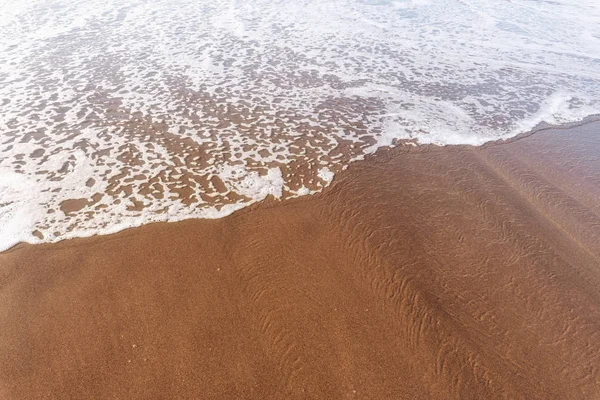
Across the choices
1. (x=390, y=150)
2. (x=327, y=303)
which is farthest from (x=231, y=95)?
(x=327, y=303)

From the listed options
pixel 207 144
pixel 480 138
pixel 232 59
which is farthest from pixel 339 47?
pixel 207 144

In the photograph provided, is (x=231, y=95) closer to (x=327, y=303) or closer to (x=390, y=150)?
(x=390, y=150)

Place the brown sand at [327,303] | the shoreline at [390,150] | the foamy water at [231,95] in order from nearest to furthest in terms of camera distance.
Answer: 1. the brown sand at [327,303]
2. the shoreline at [390,150]
3. the foamy water at [231,95]

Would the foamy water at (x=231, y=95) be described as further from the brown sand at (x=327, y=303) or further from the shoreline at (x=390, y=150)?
the brown sand at (x=327, y=303)

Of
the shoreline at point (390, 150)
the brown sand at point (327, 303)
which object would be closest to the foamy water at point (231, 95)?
the shoreline at point (390, 150)

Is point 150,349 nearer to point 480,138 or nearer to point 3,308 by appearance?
point 3,308

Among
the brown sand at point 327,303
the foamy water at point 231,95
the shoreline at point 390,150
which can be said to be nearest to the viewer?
the brown sand at point 327,303

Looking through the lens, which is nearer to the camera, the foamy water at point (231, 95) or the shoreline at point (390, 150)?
the shoreline at point (390, 150)
